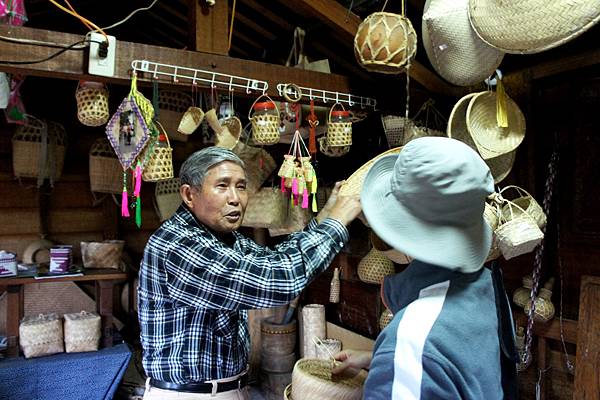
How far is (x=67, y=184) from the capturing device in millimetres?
4367

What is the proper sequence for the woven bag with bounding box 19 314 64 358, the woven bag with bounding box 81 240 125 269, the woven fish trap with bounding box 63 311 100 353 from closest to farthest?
1. the woven bag with bounding box 19 314 64 358
2. the woven fish trap with bounding box 63 311 100 353
3. the woven bag with bounding box 81 240 125 269

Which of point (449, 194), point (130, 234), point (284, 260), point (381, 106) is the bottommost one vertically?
point (130, 234)

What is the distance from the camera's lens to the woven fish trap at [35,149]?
377 cm

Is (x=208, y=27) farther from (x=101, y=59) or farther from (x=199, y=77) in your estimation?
(x=101, y=59)

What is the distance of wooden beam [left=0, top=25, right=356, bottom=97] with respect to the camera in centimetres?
182

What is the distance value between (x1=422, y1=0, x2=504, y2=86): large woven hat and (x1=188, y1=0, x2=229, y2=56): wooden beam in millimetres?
1007

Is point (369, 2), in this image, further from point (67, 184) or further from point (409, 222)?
point (67, 184)

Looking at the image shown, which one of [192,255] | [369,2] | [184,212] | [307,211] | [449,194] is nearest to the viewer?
[449,194]

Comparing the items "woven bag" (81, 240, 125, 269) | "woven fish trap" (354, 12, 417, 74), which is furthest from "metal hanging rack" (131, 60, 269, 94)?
"woven bag" (81, 240, 125, 269)

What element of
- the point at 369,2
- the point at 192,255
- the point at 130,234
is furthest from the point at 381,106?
the point at 130,234

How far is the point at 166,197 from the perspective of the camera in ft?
12.5

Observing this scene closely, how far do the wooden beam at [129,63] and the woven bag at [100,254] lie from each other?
2221 mm

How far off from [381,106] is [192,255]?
162 cm

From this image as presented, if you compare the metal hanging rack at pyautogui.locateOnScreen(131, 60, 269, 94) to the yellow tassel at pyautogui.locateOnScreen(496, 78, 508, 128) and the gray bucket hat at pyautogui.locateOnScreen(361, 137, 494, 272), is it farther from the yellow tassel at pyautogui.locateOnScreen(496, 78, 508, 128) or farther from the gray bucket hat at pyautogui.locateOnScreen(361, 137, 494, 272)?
the gray bucket hat at pyautogui.locateOnScreen(361, 137, 494, 272)
